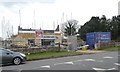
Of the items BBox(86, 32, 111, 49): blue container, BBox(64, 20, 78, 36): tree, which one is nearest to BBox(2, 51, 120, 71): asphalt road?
BBox(86, 32, 111, 49): blue container

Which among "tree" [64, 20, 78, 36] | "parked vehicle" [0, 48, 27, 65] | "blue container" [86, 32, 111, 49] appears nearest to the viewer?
"parked vehicle" [0, 48, 27, 65]

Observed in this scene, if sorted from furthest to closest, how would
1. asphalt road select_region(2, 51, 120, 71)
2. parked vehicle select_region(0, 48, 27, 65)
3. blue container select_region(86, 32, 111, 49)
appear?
1. blue container select_region(86, 32, 111, 49)
2. parked vehicle select_region(0, 48, 27, 65)
3. asphalt road select_region(2, 51, 120, 71)

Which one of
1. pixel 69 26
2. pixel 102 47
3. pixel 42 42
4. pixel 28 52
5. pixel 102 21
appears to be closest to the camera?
pixel 28 52

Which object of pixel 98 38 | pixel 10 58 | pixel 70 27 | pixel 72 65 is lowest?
pixel 72 65

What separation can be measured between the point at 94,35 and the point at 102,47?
3453 millimetres

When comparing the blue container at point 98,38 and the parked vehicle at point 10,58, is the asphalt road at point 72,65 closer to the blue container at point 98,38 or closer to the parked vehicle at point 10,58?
the parked vehicle at point 10,58

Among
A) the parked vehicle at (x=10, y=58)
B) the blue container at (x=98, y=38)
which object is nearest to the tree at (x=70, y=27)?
the blue container at (x=98, y=38)

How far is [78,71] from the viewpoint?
48.0ft

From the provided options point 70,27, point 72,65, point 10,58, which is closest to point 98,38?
point 10,58

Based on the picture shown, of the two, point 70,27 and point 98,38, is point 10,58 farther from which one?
point 70,27

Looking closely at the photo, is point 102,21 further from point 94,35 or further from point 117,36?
point 94,35

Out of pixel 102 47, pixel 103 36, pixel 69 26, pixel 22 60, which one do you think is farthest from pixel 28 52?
pixel 69 26

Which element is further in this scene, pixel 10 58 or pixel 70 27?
pixel 70 27

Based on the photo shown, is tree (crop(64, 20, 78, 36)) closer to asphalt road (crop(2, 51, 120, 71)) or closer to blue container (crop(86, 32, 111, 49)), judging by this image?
blue container (crop(86, 32, 111, 49))
